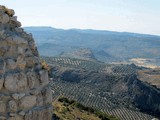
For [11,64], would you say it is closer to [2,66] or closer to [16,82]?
[2,66]

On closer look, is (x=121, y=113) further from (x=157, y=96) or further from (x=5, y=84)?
(x=5, y=84)

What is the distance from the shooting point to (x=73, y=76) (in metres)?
116

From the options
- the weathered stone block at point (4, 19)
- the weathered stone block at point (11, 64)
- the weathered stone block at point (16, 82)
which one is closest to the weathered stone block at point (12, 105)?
the weathered stone block at point (16, 82)

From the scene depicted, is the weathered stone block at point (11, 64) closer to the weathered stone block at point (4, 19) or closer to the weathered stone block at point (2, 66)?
the weathered stone block at point (2, 66)

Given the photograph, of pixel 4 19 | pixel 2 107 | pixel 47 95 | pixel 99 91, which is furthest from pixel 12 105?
pixel 99 91

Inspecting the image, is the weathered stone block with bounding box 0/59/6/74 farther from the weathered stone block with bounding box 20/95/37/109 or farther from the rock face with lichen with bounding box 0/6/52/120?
the weathered stone block with bounding box 20/95/37/109

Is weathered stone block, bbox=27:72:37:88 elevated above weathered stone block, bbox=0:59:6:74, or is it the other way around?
weathered stone block, bbox=0:59:6:74

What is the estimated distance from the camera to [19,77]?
27.5ft

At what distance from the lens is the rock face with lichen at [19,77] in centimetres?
825

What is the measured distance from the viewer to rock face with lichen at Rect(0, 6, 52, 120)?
325 inches

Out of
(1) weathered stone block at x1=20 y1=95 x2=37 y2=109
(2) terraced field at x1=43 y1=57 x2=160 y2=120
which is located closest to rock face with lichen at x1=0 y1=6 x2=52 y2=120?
(1) weathered stone block at x1=20 y1=95 x2=37 y2=109

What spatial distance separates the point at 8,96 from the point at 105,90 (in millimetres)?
95201

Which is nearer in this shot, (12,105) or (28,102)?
(12,105)

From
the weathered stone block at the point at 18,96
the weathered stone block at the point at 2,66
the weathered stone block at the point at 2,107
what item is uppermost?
the weathered stone block at the point at 2,66
